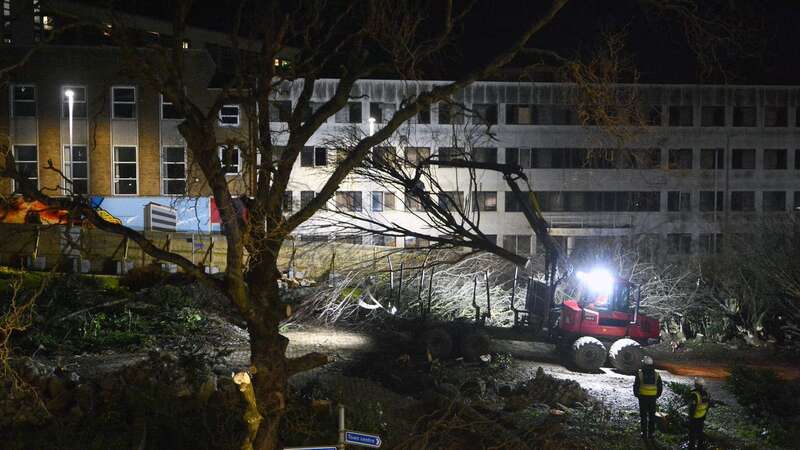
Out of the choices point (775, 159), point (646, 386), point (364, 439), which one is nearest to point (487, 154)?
point (775, 159)

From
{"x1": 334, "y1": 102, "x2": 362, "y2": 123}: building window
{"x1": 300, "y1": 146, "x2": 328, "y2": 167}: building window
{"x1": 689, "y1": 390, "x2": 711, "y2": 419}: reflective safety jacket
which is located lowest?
{"x1": 689, "y1": 390, "x2": 711, "y2": 419}: reflective safety jacket

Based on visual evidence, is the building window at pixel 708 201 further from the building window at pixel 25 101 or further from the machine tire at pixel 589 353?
the building window at pixel 25 101

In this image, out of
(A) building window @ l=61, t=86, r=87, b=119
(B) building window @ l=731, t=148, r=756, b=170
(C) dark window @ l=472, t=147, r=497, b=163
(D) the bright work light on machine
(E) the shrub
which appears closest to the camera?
(E) the shrub

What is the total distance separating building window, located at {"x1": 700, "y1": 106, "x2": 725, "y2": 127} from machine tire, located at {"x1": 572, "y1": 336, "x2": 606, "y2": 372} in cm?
3127

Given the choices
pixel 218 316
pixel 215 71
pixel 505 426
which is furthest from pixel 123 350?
pixel 215 71

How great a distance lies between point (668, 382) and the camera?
16.7 m

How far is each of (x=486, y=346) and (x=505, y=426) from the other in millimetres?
6215

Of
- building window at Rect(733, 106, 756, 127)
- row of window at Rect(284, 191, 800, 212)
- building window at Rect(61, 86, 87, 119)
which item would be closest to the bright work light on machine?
row of window at Rect(284, 191, 800, 212)

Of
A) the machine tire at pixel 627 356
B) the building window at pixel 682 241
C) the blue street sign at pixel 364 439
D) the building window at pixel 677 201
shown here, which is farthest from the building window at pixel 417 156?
the building window at pixel 682 241

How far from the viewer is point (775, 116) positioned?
4466 centimetres

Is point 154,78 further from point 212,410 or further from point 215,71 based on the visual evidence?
point 215,71

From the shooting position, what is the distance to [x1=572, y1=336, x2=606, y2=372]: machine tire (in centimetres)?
1716

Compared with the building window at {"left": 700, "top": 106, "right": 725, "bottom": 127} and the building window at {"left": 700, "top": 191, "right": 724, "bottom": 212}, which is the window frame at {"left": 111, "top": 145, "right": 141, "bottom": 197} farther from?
the building window at {"left": 700, "top": 106, "right": 725, "bottom": 127}

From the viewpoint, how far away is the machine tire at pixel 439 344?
17.7 m
